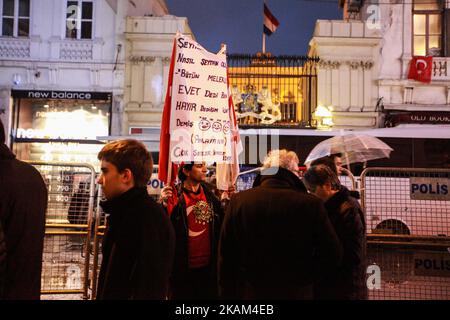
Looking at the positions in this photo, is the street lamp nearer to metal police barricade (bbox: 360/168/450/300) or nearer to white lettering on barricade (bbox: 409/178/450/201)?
metal police barricade (bbox: 360/168/450/300)

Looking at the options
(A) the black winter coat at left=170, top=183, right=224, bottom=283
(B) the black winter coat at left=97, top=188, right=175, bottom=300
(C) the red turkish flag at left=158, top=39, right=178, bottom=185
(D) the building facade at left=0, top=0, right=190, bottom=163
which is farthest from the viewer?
(D) the building facade at left=0, top=0, right=190, bottom=163

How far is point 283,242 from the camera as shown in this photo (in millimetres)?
3373

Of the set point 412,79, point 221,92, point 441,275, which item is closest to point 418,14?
point 412,79

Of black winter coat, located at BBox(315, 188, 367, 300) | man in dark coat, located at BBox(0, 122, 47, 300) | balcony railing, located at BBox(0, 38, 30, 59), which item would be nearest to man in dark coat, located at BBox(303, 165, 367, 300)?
black winter coat, located at BBox(315, 188, 367, 300)

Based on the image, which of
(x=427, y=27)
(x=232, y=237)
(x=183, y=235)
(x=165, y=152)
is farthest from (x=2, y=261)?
(x=427, y=27)

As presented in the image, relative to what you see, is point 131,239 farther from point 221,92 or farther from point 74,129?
point 74,129

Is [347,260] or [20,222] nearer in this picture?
[20,222]

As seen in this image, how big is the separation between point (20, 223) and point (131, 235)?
719mm

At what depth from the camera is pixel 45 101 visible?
18.0 meters

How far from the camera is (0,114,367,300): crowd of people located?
273 centimetres

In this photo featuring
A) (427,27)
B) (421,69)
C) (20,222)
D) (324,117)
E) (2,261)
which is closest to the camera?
(2,261)

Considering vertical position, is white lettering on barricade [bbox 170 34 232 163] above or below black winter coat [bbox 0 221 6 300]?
above

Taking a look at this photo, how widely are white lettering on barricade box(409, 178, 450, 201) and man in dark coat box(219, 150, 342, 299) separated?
155 inches

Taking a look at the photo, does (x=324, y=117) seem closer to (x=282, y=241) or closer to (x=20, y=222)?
(x=282, y=241)
